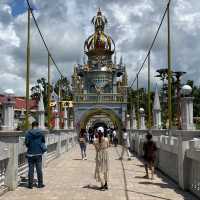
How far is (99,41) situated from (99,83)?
7.06 meters

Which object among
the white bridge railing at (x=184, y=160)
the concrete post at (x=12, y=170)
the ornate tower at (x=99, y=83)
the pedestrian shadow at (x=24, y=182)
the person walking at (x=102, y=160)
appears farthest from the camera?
the ornate tower at (x=99, y=83)

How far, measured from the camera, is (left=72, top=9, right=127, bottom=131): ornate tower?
182ft

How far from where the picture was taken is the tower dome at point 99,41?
62.9 metres

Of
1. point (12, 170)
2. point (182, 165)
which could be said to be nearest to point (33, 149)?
point (12, 170)

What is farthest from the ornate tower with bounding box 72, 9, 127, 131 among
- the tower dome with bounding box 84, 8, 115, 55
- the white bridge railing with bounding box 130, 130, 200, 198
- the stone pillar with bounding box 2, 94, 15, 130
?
the white bridge railing with bounding box 130, 130, 200, 198

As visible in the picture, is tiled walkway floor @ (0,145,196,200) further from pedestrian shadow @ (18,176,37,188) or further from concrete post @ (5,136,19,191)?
pedestrian shadow @ (18,176,37,188)

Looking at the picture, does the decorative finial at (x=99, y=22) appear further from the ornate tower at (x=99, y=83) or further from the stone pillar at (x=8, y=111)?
the stone pillar at (x=8, y=111)

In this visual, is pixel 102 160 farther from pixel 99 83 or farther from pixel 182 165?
pixel 99 83

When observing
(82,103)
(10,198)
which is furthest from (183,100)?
(82,103)

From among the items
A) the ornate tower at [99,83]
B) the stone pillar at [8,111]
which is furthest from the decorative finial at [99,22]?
the stone pillar at [8,111]

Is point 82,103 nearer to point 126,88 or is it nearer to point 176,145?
point 126,88

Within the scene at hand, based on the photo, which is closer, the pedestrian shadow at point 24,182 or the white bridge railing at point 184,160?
the white bridge railing at point 184,160

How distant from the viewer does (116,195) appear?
36.7 feet

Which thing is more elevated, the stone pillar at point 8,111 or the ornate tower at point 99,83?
the ornate tower at point 99,83
